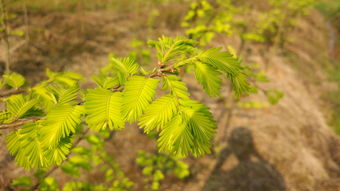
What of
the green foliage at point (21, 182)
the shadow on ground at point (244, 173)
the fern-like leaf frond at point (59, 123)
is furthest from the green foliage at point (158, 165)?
the fern-like leaf frond at point (59, 123)

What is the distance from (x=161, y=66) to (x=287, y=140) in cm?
546

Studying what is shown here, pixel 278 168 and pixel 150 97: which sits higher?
pixel 150 97

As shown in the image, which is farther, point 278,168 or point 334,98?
point 334,98

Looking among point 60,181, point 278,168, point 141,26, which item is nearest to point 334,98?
point 278,168

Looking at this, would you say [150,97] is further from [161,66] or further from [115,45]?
[115,45]

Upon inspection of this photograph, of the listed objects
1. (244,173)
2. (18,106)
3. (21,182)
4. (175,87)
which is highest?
(175,87)

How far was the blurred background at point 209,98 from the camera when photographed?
301 centimetres

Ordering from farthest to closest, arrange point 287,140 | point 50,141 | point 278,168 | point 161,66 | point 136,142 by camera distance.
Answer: point 287,140 < point 278,168 < point 136,142 < point 161,66 < point 50,141

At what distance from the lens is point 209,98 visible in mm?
5539

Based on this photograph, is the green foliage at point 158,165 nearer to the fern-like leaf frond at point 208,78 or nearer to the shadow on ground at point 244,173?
the shadow on ground at point 244,173

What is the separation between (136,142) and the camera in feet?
13.0

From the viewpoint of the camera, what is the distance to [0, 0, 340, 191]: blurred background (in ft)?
9.89

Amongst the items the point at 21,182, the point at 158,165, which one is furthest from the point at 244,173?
the point at 21,182

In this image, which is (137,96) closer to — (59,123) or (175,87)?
(175,87)
